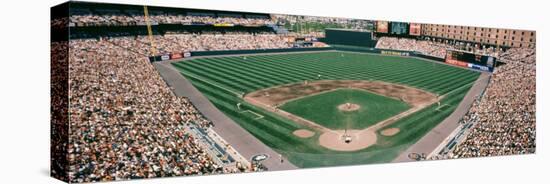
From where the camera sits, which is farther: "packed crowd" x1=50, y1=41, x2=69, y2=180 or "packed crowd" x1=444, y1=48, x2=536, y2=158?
"packed crowd" x1=444, y1=48, x2=536, y2=158

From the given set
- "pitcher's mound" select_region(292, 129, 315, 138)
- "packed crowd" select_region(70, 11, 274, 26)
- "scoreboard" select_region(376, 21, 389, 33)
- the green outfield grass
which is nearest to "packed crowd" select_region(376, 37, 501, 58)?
"scoreboard" select_region(376, 21, 389, 33)

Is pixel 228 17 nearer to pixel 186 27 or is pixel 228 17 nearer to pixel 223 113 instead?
pixel 186 27

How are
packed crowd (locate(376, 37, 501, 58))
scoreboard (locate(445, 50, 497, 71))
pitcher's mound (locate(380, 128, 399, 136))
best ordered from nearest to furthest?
pitcher's mound (locate(380, 128, 399, 136)), packed crowd (locate(376, 37, 501, 58)), scoreboard (locate(445, 50, 497, 71))

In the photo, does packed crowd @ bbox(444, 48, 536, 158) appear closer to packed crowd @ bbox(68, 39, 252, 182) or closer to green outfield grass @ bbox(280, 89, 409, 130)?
green outfield grass @ bbox(280, 89, 409, 130)

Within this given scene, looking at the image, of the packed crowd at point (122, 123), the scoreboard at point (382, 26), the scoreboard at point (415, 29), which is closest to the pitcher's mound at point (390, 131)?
the scoreboard at point (382, 26)

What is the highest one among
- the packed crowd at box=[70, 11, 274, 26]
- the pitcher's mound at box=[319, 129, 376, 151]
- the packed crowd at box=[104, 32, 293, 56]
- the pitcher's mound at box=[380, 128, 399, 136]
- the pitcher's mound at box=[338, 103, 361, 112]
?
the packed crowd at box=[70, 11, 274, 26]

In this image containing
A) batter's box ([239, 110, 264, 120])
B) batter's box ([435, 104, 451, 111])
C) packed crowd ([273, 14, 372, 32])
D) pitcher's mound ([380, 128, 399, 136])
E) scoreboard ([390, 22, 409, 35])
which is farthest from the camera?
batter's box ([435, 104, 451, 111])

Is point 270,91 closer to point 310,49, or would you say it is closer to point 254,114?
point 254,114

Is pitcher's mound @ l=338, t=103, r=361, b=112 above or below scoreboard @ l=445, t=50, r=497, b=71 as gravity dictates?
below
